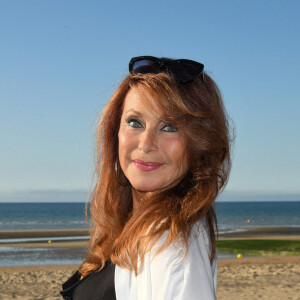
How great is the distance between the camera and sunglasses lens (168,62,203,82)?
232 centimetres

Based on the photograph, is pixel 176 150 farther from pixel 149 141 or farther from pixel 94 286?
pixel 94 286

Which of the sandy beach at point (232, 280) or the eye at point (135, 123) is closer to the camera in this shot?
the eye at point (135, 123)

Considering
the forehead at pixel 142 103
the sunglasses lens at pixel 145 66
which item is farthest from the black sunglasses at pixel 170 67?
the forehead at pixel 142 103

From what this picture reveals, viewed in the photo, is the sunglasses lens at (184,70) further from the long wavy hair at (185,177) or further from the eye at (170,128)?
the eye at (170,128)

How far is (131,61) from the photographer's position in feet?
8.61

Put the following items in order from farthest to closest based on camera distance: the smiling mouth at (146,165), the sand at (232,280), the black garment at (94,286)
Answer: the sand at (232,280) < the smiling mouth at (146,165) < the black garment at (94,286)

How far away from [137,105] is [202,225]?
0.71 metres

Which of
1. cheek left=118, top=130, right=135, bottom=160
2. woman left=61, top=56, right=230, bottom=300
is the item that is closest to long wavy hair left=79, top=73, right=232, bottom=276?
woman left=61, top=56, right=230, bottom=300

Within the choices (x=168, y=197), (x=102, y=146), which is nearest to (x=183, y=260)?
(x=168, y=197)

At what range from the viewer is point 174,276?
5.74ft

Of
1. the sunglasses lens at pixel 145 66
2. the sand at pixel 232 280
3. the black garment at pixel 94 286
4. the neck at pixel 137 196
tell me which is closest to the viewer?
the black garment at pixel 94 286

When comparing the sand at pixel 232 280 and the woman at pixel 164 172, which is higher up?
the woman at pixel 164 172

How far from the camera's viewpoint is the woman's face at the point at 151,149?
2.31 m

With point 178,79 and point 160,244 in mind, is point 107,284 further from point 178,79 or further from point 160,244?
point 178,79
